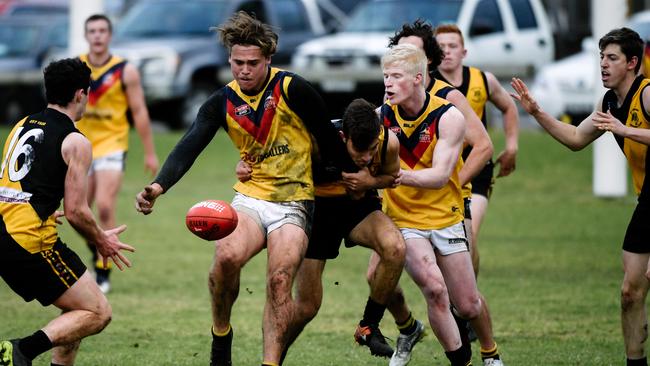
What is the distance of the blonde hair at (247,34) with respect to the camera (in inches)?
296

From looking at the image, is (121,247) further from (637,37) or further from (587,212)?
(587,212)

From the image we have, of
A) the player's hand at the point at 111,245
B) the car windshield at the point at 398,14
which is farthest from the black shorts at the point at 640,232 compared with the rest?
the car windshield at the point at 398,14

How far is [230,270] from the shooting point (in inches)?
292

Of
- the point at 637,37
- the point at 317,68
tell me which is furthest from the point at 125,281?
the point at 317,68

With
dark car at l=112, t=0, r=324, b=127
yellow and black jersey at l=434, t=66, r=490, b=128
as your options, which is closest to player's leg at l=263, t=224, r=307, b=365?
yellow and black jersey at l=434, t=66, r=490, b=128

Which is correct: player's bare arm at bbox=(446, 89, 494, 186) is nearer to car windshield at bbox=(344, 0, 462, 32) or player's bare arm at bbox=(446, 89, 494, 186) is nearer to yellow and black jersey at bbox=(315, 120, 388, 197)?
yellow and black jersey at bbox=(315, 120, 388, 197)

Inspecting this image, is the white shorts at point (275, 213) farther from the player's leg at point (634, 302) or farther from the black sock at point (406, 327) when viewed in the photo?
the player's leg at point (634, 302)

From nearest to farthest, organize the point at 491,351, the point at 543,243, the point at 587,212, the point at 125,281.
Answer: the point at 491,351 → the point at 125,281 → the point at 543,243 → the point at 587,212

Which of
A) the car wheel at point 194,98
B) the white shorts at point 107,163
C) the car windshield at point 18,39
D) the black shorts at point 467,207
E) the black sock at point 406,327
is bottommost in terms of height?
the car wheel at point 194,98

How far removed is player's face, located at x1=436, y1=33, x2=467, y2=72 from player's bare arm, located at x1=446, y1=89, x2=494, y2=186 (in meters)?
0.90

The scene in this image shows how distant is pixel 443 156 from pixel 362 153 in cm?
49

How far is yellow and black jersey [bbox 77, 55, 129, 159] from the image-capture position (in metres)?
11.9

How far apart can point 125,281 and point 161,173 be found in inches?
199

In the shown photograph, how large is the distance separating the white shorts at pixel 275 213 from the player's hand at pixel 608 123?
1.83 m
